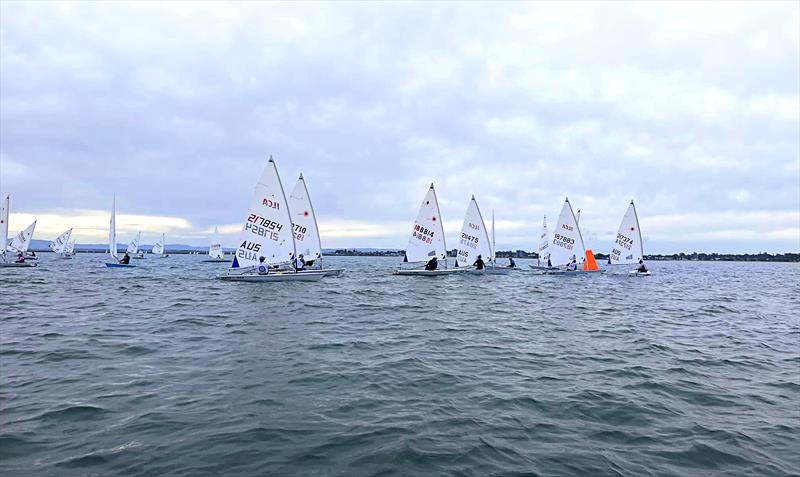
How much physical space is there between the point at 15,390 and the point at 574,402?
941 centimetres

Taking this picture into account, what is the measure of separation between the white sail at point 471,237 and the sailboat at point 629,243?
16.2 meters

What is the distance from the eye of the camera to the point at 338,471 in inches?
185

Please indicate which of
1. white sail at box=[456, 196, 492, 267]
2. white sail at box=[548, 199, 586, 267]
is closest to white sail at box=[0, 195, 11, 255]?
white sail at box=[456, 196, 492, 267]

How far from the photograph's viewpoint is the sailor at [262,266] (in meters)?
29.6

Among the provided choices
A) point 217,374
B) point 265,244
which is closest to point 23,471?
point 217,374

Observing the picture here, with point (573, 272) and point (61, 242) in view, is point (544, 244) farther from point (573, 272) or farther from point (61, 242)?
point (61, 242)

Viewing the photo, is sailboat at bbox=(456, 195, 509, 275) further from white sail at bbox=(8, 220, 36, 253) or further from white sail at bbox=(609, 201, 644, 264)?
white sail at bbox=(8, 220, 36, 253)

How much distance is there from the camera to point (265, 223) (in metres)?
30.0

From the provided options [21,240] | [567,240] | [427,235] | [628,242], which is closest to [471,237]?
[427,235]

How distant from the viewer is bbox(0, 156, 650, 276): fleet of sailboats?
29922 millimetres

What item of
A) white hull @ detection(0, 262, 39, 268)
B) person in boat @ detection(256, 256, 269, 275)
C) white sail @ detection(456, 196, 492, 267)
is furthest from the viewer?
white hull @ detection(0, 262, 39, 268)

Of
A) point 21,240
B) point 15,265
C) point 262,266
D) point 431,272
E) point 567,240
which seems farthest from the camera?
point 21,240

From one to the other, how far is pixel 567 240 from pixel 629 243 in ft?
28.3

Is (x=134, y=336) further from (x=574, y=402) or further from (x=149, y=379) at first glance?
(x=574, y=402)
